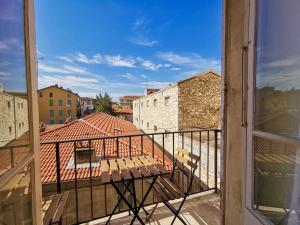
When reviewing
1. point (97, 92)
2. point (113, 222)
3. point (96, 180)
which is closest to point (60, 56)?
point (97, 92)

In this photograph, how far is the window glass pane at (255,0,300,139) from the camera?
37.6 inches

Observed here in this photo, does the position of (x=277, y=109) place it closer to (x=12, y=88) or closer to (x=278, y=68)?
(x=278, y=68)

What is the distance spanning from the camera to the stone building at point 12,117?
76 cm

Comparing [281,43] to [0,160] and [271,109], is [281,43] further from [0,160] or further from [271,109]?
[0,160]

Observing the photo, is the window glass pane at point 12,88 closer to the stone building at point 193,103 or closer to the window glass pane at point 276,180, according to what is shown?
the window glass pane at point 276,180

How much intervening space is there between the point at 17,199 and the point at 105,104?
104ft

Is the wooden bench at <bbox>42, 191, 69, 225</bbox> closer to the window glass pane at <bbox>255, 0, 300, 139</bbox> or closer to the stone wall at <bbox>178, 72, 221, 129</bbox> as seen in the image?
the window glass pane at <bbox>255, 0, 300, 139</bbox>

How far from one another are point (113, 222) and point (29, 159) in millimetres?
1516

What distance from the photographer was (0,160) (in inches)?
28.7

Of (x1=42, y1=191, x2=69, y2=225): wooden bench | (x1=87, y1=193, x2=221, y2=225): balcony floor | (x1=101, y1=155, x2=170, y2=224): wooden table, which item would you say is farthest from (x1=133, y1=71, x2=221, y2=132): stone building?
(x1=42, y1=191, x2=69, y2=225): wooden bench

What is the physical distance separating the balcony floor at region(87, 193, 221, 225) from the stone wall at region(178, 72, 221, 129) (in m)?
8.60

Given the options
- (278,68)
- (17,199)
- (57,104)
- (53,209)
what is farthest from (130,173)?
(57,104)

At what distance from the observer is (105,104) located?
3166 centimetres

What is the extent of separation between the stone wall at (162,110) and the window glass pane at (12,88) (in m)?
10.2
